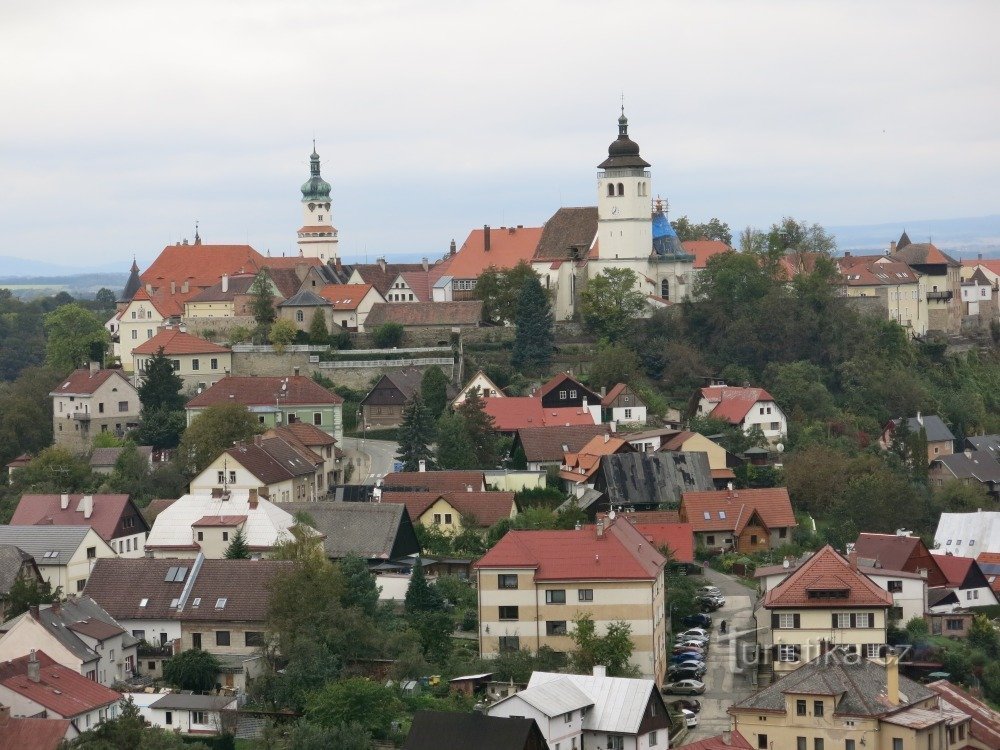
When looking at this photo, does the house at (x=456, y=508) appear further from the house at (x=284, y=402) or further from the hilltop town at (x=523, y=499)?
the house at (x=284, y=402)

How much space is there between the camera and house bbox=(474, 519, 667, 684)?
40281mm

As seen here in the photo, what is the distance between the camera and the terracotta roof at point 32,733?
33.3 meters

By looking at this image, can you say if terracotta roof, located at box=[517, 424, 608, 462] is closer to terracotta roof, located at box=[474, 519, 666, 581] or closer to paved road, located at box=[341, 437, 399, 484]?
paved road, located at box=[341, 437, 399, 484]

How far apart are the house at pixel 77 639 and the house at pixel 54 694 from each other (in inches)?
29.2

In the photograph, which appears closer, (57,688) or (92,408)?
(57,688)

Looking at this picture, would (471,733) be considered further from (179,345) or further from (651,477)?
(179,345)

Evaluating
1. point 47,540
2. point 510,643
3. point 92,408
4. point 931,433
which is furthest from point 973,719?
point 92,408

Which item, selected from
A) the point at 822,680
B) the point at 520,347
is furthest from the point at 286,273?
the point at 822,680

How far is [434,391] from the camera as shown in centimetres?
6425

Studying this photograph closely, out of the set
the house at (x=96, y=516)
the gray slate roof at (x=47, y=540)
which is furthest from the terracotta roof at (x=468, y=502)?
the gray slate roof at (x=47, y=540)

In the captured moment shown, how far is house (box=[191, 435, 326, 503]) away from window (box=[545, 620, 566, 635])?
527 inches

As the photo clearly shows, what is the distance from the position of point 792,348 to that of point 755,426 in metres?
7.89

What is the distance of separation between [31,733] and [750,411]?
35.4m

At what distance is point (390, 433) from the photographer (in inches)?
2511
